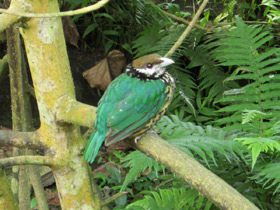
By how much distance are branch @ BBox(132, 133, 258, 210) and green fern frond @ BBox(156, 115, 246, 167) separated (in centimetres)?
37

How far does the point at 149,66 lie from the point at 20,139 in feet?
2.16

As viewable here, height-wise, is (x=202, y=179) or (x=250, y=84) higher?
(x=202, y=179)

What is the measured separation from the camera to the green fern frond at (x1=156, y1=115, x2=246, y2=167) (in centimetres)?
172

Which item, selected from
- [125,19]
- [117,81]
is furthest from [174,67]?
[117,81]

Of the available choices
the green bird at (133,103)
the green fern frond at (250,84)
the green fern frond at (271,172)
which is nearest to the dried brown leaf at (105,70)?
the green fern frond at (250,84)

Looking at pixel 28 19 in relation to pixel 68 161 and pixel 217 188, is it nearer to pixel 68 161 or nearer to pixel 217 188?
pixel 68 161

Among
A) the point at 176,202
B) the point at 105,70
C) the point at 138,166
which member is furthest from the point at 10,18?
the point at 105,70

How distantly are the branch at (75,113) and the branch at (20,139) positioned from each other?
5.7 inches

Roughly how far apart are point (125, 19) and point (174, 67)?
702 mm

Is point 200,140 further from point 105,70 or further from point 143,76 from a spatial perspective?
point 105,70

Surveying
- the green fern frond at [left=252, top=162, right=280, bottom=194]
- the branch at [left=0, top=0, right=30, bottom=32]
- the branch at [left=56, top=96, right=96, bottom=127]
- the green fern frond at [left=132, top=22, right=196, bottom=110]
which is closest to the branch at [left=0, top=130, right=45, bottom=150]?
the branch at [left=56, top=96, right=96, bottom=127]

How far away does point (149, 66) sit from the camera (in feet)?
6.16

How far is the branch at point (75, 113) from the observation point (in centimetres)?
158

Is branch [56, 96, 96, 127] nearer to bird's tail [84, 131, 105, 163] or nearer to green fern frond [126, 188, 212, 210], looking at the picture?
bird's tail [84, 131, 105, 163]
